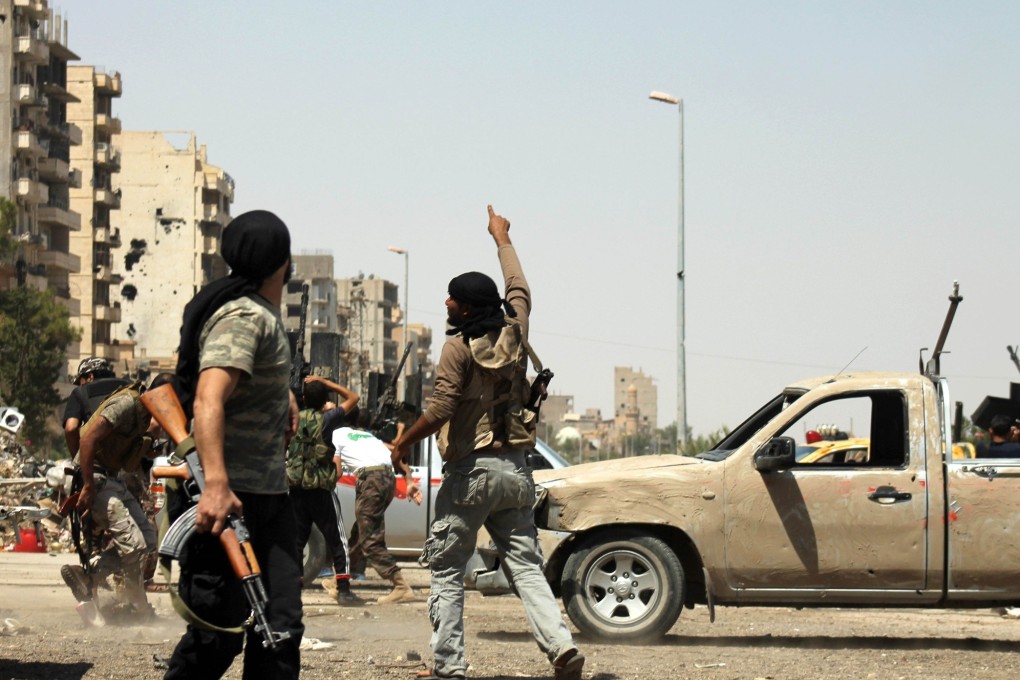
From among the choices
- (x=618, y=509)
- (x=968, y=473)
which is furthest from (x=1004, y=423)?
(x=618, y=509)

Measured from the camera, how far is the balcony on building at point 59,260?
95.2 metres

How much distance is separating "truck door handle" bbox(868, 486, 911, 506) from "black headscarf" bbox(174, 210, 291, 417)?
5.83m

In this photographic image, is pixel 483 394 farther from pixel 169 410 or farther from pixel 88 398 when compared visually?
pixel 88 398

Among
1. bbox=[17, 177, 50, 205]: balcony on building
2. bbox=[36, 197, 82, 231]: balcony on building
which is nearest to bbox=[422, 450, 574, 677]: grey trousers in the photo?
bbox=[17, 177, 50, 205]: balcony on building

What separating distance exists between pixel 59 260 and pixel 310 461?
285 feet

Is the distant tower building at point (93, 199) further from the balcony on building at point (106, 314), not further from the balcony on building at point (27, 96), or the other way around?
the balcony on building at point (27, 96)

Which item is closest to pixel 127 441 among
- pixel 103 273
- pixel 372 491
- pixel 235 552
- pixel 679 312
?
pixel 372 491

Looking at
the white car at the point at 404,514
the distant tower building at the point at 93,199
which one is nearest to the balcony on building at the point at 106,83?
the distant tower building at the point at 93,199

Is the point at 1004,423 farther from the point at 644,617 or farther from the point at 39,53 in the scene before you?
the point at 39,53

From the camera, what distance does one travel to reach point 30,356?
70938 millimetres

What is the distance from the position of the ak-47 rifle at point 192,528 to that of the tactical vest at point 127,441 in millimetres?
5275

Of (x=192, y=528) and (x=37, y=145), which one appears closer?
(x=192, y=528)

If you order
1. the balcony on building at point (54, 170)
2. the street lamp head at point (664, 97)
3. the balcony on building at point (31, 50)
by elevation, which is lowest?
the street lamp head at point (664, 97)

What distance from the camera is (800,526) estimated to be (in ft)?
33.8
